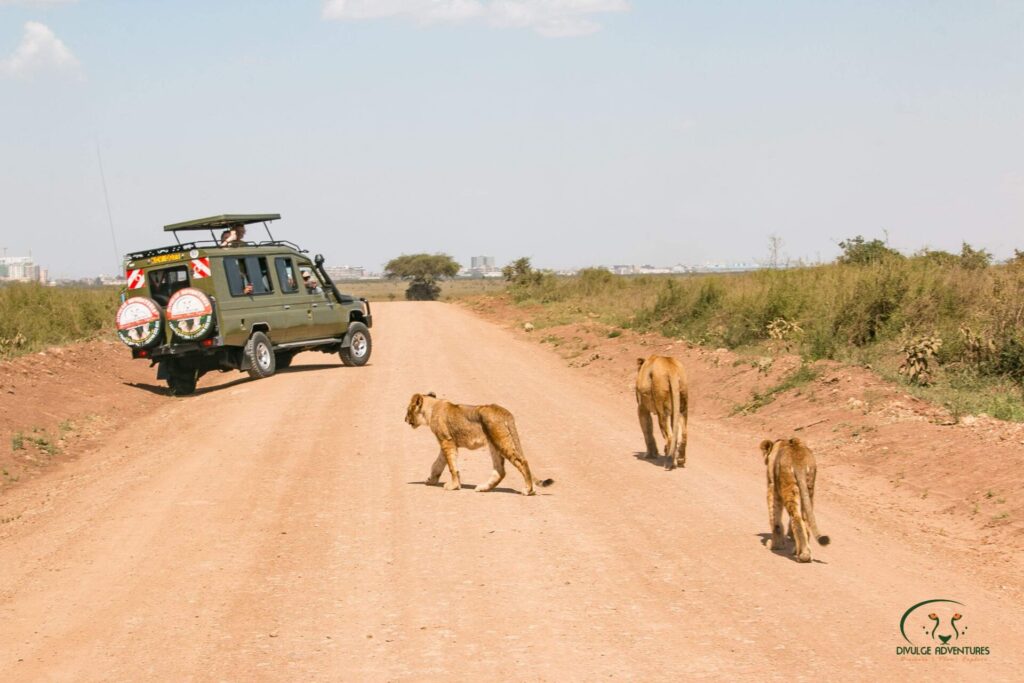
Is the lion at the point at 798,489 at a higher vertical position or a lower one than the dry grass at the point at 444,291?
higher

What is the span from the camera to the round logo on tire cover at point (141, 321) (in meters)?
18.9

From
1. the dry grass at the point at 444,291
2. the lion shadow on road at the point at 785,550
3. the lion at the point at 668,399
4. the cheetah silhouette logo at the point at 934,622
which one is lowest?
the dry grass at the point at 444,291

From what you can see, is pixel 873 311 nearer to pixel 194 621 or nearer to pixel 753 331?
pixel 753 331

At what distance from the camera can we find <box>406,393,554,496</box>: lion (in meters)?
10.1

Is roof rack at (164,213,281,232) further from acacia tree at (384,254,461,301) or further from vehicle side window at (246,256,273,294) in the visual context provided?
acacia tree at (384,254,461,301)

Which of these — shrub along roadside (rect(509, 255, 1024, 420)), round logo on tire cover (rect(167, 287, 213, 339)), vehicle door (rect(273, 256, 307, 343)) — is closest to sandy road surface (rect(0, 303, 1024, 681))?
shrub along roadside (rect(509, 255, 1024, 420))

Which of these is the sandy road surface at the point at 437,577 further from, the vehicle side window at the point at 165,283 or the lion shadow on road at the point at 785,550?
the vehicle side window at the point at 165,283

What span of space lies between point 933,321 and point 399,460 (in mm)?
11486

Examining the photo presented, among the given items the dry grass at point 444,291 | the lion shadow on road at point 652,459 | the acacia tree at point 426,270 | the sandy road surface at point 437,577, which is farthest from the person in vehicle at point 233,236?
the acacia tree at point 426,270

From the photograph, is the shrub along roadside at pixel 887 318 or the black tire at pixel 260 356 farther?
the black tire at pixel 260 356

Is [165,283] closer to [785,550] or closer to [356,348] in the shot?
[356,348]

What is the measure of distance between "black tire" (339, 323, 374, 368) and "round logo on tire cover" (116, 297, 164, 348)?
4.84 metres

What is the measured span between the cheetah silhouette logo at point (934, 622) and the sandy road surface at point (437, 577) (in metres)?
0.11

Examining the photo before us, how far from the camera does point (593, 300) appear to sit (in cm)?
4247
